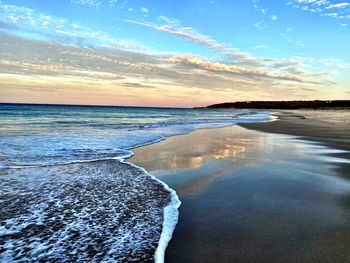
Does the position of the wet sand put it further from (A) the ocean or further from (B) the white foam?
(A) the ocean

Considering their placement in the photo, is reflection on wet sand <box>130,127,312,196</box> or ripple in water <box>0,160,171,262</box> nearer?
ripple in water <box>0,160,171,262</box>

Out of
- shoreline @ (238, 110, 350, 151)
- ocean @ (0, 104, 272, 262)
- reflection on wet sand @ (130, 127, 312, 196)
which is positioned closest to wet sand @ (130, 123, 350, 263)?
reflection on wet sand @ (130, 127, 312, 196)

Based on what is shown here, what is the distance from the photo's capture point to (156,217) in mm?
4852

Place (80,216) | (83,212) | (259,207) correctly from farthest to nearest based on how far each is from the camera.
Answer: (259,207) → (83,212) → (80,216)

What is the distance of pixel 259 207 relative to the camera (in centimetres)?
515

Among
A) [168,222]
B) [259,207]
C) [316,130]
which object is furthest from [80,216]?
[316,130]

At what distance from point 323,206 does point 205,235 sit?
2.45 metres

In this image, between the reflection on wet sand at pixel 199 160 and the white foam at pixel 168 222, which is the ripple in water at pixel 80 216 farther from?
the reflection on wet sand at pixel 199 160

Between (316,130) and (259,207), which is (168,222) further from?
(316,130)

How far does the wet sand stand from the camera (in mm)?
3621

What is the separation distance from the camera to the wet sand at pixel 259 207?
362 centimetres

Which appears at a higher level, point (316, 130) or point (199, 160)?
point (316, 130)

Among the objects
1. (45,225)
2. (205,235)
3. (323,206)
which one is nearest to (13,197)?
(45,225)

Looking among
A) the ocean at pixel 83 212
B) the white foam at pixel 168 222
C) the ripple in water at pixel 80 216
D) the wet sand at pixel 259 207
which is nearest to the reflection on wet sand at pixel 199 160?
the wet sand at pixel 259 207
